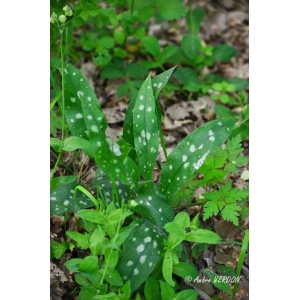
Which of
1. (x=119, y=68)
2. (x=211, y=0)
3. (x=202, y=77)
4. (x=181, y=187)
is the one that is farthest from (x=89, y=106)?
(x=211, y=0)

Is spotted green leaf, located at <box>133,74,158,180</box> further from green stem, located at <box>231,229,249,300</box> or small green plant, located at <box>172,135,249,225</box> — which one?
green stem, located at <box>231,229,249,300</box>

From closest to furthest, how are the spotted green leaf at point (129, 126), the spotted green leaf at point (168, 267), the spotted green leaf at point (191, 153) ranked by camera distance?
the spotted green leaf at point (168, 267)
the spotted green leaf at point (191, 153)
the spotted green leaf at point (129, 126)

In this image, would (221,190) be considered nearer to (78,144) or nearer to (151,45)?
(78,144)

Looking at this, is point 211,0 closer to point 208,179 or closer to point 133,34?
point 133,34

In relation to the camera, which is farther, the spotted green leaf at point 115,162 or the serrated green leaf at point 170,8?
the serrated green leaf at point 170,8

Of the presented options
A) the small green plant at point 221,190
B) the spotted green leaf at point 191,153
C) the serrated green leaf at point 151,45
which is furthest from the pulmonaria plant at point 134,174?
the serrated green leaf at point 151,45

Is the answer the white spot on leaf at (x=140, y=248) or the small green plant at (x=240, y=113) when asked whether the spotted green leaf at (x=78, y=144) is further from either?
the small green plant at (x=240, y=113)

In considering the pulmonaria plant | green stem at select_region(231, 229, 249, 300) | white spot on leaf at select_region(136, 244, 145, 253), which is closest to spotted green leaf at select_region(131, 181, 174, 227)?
the pulmonaria plant
